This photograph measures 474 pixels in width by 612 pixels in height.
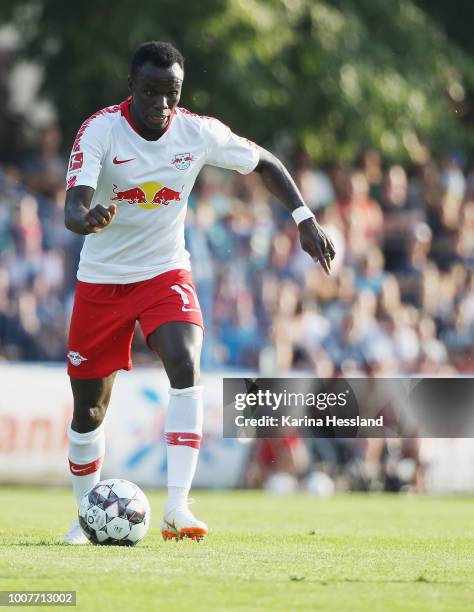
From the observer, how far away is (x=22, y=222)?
1708cm

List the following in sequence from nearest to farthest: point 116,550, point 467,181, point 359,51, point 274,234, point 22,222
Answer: point 116,550
point 22,222
point 274,234
point 359,51
point 467,181

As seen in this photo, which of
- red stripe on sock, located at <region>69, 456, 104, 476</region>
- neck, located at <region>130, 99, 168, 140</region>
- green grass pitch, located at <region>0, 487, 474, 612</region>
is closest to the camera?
green grass pitch, located at <region>0, 487, 474, 612</region>

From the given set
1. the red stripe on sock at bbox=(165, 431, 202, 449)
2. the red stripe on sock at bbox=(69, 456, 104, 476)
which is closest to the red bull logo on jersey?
the red stripe on sock at bbox=(165, 431, 202, 449)

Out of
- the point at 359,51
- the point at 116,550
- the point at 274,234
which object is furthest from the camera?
the point at 359,51

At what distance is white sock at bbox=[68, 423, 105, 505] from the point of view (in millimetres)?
8602

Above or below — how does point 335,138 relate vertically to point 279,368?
above

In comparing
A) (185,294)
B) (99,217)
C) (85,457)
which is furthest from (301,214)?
(85,457)

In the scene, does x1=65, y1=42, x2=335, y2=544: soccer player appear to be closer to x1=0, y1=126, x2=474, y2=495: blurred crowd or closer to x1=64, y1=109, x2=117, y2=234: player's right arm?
x1=64, y1=109, x2=117, y2=234: player's right arm

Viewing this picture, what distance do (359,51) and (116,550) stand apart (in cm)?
1397

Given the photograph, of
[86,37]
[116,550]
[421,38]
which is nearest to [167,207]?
[116,550]

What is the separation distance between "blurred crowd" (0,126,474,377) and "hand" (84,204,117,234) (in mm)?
9639

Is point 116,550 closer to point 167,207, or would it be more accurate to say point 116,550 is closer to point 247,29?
point 167,207

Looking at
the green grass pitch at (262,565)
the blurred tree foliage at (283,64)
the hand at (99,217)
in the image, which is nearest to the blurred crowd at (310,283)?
the blurred tree foliage at (283,64)

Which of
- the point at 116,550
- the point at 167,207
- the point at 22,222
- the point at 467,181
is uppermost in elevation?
the point at 467,181
